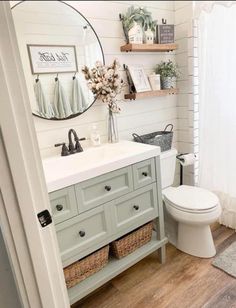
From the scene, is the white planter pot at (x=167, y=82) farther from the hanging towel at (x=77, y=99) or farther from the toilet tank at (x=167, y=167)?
the hanging towel at (x=77, y=99)

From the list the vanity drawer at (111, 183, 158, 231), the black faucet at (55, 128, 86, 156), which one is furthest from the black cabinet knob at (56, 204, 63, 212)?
the black faucet at (55, 128, 86, 156)

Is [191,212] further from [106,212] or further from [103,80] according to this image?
[103,80]

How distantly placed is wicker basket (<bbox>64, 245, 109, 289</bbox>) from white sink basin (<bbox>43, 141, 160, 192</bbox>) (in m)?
0.53

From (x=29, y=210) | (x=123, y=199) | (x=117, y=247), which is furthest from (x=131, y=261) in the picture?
(x=29, y=210)

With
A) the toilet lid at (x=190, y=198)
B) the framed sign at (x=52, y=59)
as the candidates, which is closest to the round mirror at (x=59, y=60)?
the framed sign at (x=52, y=59)

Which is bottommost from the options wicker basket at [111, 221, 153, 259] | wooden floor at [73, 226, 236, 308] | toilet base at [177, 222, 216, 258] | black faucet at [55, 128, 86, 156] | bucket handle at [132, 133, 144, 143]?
wooden floor at [73, 226, 236, 308]

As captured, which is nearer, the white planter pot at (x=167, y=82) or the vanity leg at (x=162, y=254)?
the vanity leg at (x=162, y=254)

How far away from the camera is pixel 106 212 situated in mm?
1441

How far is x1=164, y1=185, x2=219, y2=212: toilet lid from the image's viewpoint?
1.71 metres

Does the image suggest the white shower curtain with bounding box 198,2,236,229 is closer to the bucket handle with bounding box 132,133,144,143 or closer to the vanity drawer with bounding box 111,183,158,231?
the bucket handle with bounding box 132,133,144,143

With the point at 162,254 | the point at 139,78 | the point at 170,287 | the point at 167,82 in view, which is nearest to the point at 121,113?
the point at 139,78

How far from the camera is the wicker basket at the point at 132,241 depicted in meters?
Answer: 1.60

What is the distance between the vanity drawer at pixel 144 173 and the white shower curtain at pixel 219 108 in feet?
2.56

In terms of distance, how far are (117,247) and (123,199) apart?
0.35 metres
